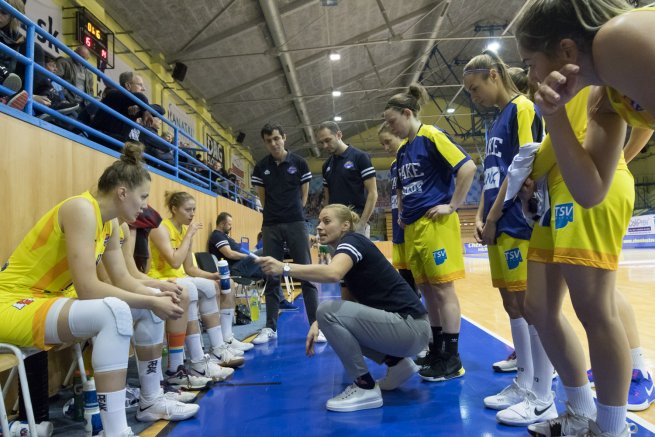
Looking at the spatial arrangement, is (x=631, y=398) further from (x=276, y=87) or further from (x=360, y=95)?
(x=360, y=95)

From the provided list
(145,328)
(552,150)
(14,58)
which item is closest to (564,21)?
(552,150)

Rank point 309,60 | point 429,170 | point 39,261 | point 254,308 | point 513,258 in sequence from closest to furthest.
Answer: point 39,261 < point 513,258 < point 429,170 < point 254,308 < point 309,60

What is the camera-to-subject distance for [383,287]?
2.55 meters

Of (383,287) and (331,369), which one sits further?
(331,369)

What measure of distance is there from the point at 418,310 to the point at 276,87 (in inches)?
438

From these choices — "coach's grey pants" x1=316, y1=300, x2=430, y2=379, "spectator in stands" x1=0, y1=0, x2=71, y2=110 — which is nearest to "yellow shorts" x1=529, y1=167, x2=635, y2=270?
"coach's grey pants" x1=316, y1=300, x2=430, y2=379

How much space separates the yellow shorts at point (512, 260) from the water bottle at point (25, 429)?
2110 mm

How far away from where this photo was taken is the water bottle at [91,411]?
1900mm

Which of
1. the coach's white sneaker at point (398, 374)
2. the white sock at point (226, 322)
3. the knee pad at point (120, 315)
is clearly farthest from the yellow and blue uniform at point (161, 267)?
the coach's white sneaker at point (398, 374)

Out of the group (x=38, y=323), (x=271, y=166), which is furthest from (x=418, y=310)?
(x=271, y=166)

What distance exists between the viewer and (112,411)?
65.6 inches

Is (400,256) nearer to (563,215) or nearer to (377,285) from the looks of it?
(377,285)

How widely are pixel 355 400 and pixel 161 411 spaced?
0.92 metres

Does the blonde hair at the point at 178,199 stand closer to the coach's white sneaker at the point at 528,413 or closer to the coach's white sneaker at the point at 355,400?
the coach's white sneaker at the point at 355,400
